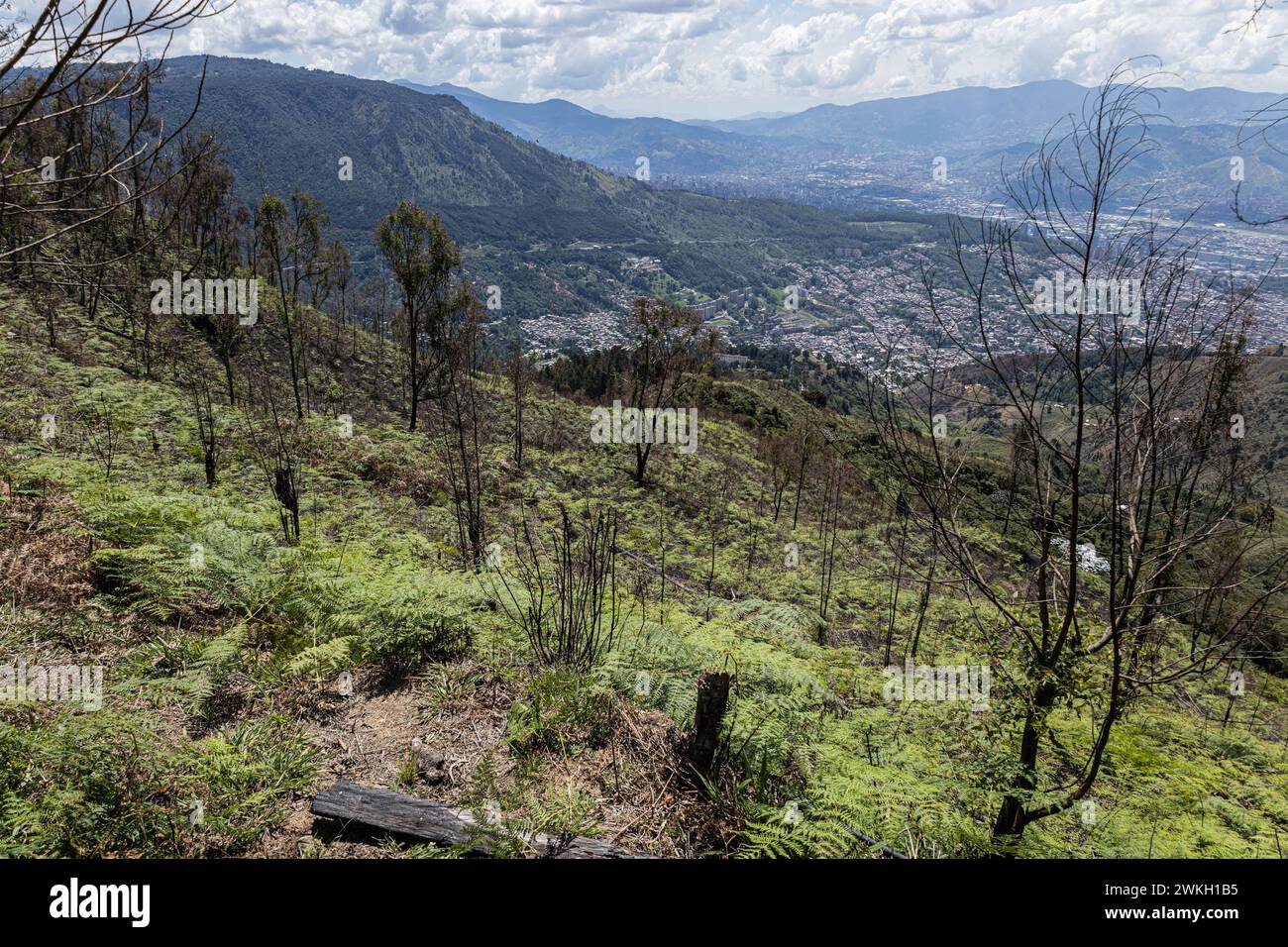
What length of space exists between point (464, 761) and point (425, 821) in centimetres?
75

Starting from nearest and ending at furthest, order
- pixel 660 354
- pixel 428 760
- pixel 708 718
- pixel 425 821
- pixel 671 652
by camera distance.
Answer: pixel 425 821, pixel 708 718, pixel 428 760, pixel 671 652, pixel 660 354

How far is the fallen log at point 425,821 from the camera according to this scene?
117 inches

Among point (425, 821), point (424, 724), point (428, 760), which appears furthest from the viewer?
point (424, 724)

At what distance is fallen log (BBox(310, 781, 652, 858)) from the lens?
297 centimetres

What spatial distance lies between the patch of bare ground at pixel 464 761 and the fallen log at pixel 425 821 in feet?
0.26

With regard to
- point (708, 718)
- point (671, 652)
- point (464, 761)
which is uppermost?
point (708, 718)

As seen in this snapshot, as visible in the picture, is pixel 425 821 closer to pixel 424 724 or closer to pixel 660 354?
pixel 424 724

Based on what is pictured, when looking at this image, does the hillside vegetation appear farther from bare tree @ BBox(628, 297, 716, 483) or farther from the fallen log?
bare tree @ BBox(628, 297, 716, 483)

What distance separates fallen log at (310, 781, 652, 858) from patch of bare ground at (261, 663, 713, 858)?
80 mm

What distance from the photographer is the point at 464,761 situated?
12.6 ft

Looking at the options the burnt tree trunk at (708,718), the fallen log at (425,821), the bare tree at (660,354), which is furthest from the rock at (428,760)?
the bare tree at (660,354)

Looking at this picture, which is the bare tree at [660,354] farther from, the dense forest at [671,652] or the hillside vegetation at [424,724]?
the hillside vegetation at [424,724]

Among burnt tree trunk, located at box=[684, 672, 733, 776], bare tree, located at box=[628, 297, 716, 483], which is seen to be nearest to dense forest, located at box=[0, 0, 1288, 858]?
burnt tree trunk, located at box=[684, 672, 733, 776]

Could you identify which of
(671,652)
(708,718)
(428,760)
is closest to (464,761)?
(428,760)
